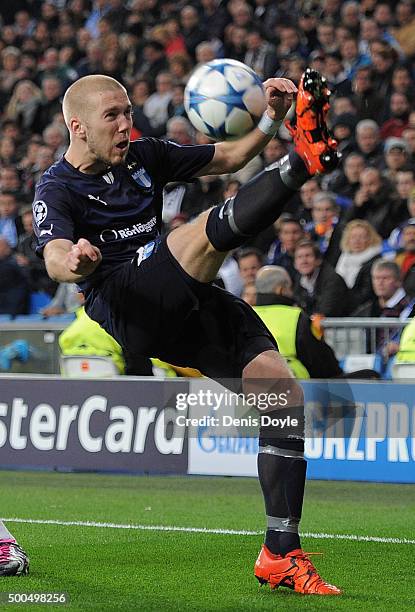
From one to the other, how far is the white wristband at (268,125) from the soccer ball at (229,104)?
26 centimetres

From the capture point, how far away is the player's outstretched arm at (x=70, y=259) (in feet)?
15.6

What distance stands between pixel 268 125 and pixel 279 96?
11.1 inches

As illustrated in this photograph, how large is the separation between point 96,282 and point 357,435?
174 inches

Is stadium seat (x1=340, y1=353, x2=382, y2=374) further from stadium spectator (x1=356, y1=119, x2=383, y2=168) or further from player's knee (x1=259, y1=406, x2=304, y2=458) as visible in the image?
player's knee (x1=259, y1=406, x2=304, y2=458)

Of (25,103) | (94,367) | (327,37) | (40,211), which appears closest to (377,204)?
(94,367)

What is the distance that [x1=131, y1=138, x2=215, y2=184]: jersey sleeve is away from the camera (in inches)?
239

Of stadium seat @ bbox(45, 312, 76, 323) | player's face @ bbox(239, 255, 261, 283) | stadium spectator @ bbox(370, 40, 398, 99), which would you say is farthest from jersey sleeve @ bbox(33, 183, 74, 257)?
stadium spectator @ bbox(370, 40, 398, 99)

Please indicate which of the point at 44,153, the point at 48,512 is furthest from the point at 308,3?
the point at 48,512

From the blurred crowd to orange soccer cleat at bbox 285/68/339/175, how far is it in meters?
6.17

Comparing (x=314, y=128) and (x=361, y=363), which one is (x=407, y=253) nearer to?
(x=361, y=363)

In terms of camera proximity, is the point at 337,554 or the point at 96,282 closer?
the point at 96,282

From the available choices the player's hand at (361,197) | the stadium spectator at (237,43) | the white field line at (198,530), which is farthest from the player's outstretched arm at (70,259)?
the stadium spectator at (237,43)

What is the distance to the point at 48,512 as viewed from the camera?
855cm

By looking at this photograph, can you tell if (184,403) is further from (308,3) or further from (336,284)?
(308,3)
